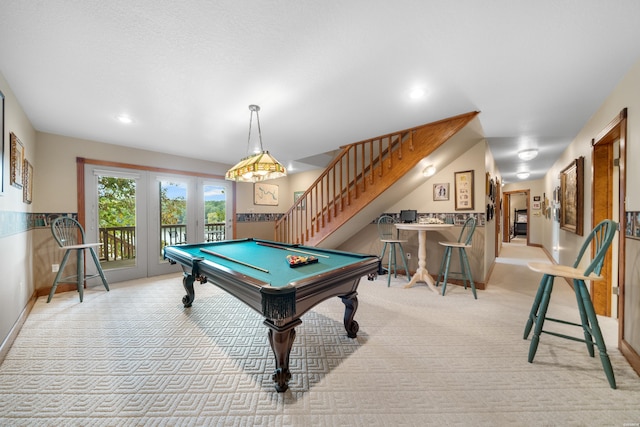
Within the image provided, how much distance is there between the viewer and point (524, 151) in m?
4.28

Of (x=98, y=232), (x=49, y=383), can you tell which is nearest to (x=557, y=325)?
(x=49, y=383)

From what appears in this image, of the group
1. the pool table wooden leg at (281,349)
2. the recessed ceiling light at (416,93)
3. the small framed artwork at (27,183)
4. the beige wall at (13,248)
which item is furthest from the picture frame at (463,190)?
the small framed artwork at (27,183)

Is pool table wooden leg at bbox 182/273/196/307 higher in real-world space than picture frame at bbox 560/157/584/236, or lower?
lower

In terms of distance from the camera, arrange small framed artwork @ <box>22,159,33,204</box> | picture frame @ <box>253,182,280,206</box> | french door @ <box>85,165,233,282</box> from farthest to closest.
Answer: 1. picture frame @ <box>253,182,280,206</box>
2. french door @ <box>85,165,233,282</box>
3. small framed artwork @ <box>22,159,33,204</box>

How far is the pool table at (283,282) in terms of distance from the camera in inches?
56.4

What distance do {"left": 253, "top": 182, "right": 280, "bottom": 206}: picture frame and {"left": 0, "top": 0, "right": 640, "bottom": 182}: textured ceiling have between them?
280cm

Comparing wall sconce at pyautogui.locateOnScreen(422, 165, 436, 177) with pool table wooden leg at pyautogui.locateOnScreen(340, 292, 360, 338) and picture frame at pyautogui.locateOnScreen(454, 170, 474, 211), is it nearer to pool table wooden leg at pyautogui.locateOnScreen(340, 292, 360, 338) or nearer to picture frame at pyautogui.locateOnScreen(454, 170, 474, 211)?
picture frame at pyautogui.locateOnScreen(454, 170, 474, 211)

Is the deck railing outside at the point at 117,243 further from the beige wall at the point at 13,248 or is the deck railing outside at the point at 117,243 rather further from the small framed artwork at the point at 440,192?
the small framed artwork at the point at 440,192

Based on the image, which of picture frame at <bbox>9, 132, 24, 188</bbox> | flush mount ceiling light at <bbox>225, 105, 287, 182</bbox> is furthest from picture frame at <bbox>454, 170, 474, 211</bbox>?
picture frame at <bbox>9, 132, 24, 188</bbox>

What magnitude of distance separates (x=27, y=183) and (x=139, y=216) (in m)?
1.47

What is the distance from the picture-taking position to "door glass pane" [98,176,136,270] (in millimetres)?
4016

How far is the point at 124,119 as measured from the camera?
9.86ft

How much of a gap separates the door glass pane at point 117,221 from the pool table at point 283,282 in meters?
2.25

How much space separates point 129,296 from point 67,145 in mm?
2454
